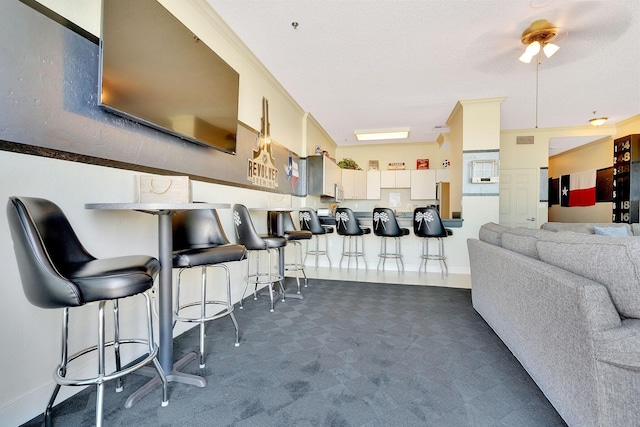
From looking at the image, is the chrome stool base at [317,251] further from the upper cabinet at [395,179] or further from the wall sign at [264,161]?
the upper cabinet at [395,179]

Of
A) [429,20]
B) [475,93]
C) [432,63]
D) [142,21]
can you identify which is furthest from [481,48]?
[142,21]

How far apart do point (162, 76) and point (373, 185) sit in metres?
6.40

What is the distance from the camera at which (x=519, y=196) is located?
6.43 m

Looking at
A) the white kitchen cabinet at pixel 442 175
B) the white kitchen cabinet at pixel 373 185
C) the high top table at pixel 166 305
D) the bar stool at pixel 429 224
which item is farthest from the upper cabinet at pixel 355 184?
the high top table at pixel 166 305

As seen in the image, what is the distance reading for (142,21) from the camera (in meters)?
1.79

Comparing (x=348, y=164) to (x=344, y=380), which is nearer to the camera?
(x=344, y=380)

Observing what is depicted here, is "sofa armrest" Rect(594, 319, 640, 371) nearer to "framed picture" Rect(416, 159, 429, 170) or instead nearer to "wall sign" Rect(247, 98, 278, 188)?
"wall sign" Rect(247, 98, 278, 188)

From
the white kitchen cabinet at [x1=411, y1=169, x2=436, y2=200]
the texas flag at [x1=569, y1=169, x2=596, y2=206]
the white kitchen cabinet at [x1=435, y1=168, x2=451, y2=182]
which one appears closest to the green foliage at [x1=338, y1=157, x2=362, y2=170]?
the white kitchen cabinet at [x1=411, y1=169, x2=436, y2=200]

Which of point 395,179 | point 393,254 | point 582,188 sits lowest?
point 393,254

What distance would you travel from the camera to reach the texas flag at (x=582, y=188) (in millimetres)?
6878

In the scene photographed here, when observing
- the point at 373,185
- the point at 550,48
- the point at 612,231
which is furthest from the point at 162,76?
the point at 373,185

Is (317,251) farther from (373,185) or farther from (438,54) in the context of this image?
(373,185)

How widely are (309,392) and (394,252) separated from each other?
3.75 meters

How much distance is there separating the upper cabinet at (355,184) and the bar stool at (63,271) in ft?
21.3
